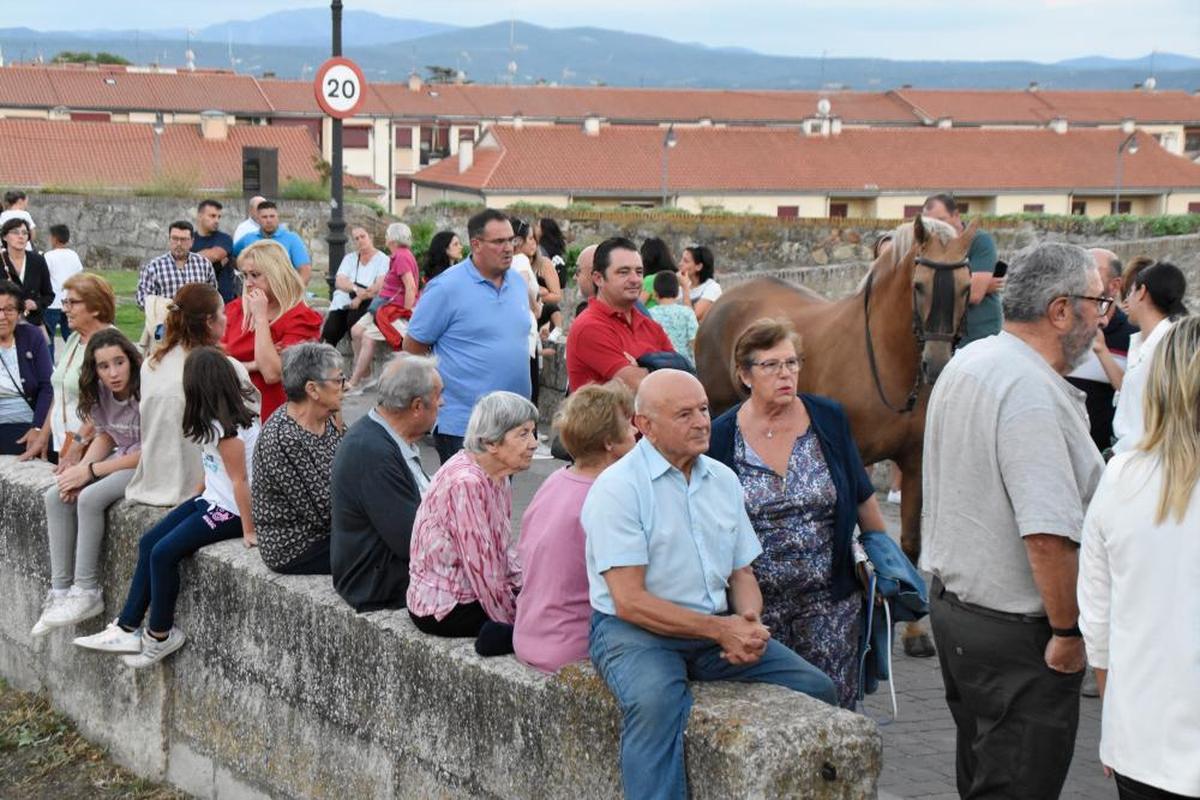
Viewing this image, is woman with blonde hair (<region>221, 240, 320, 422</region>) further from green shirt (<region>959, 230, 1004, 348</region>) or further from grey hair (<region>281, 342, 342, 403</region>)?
green shirt (<region>959, 230, 1004, 348</region>)

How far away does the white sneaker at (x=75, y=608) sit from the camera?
7086 millimetres

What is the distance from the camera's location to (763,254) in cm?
2528

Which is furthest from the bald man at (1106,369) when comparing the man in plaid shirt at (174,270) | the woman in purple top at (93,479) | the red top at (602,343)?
the man in plaid shirt at (174,270)

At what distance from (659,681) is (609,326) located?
3690mm

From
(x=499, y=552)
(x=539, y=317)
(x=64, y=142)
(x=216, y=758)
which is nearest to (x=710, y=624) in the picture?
(x=499, y=552)

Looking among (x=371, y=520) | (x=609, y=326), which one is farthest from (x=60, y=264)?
(x=371, y=520)

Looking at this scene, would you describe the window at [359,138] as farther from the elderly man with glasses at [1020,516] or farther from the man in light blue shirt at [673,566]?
the elderly man with glasses at [1020,516]

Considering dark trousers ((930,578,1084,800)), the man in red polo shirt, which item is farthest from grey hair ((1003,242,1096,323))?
the man in red polo shirt

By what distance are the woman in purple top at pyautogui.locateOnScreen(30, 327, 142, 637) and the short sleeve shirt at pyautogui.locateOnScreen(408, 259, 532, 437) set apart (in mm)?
1610

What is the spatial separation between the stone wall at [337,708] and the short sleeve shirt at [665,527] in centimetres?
32

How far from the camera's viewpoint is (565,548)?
15.9ft

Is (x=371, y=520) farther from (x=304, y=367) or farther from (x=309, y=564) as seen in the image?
(x=304, y=367)

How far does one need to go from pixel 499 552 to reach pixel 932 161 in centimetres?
7474

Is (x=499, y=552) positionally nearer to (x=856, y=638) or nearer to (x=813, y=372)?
(x=856, y=638)
